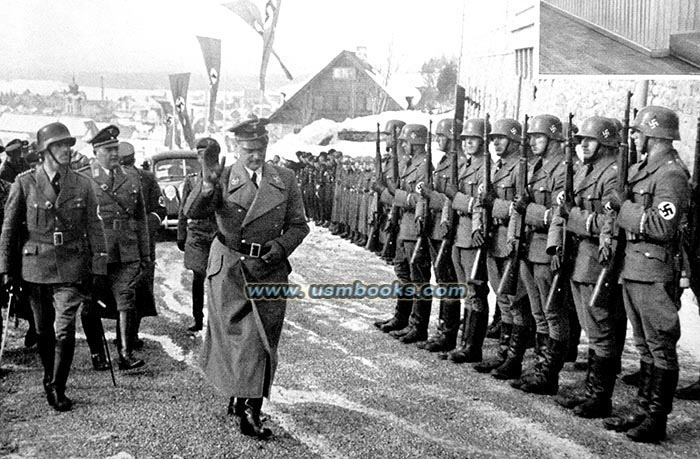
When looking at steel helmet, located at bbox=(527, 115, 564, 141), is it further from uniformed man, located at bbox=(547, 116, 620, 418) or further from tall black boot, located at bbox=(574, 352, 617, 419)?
tall black boot, located at bbox=(574, 352, 617, 419)

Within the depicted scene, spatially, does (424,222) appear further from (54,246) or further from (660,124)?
(54,246)

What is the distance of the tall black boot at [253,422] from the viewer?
17.0 feet

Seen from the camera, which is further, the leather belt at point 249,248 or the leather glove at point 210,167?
the leather belt at point 249,248

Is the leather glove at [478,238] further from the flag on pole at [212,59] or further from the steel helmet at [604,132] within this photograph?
the flag on pole at [212,59]

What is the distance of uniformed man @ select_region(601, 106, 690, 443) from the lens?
204 inches

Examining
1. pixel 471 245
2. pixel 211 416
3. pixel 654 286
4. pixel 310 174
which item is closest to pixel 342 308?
pixel 471 245

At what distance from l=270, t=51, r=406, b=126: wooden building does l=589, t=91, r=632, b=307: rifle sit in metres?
39.9

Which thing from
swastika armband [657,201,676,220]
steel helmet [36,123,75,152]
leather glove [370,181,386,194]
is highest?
steel helmet [36,123,75,152]

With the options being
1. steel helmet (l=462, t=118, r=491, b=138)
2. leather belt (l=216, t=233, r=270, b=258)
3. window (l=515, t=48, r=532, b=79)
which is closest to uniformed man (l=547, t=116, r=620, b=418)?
steel helmet (l=462, t=118, r=491, b=138)

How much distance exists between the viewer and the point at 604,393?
5.76 m

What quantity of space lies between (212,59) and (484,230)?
64.4ft

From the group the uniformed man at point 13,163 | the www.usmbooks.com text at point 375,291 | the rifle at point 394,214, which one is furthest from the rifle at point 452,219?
the uniformed man at point 13,163

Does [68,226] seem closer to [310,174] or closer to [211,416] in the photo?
[211,416]

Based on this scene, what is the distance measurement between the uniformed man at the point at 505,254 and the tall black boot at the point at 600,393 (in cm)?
104
